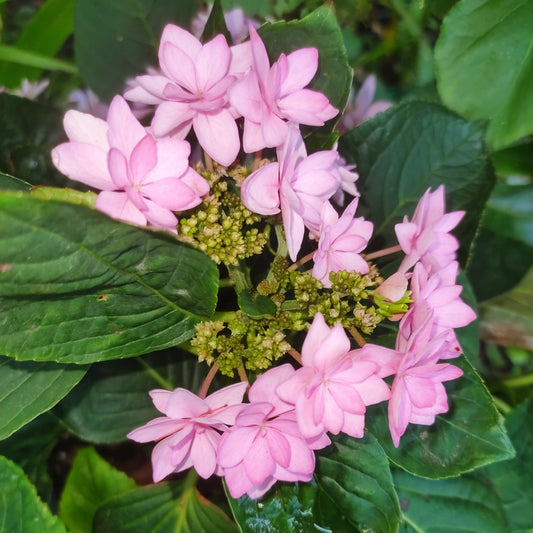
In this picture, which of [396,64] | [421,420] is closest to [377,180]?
[421,420]

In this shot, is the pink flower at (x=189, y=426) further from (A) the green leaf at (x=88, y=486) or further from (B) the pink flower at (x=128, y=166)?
(A) the green leaf at (x=88, y=486)

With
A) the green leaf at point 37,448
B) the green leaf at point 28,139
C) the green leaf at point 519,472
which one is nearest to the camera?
the green leaf at point 28,139

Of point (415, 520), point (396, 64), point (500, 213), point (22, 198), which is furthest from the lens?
point (396, 64)

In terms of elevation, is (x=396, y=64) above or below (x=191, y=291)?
below

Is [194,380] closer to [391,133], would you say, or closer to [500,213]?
[391,133]

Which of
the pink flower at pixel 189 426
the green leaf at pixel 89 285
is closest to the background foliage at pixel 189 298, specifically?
the green leaf at pixel 89 285

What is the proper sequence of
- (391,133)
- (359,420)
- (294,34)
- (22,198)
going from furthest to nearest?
1. (391,133)
2. (294,34)
3. (359,420)
4. (22,198)

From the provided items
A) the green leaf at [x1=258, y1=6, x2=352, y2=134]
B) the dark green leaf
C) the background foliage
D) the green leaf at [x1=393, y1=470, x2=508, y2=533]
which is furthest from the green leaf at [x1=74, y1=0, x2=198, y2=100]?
the green leaf at [x1=393, y1=470, x2=508, y2=533]
